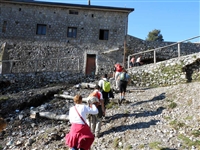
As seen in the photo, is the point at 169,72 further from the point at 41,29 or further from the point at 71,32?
the point at 41,29

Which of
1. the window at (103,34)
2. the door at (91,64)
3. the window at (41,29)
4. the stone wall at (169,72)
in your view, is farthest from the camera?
the window at (103,34)

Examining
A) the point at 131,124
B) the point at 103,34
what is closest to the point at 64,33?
the point at 103,34

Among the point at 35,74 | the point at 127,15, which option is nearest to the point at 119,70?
the point at 35,74

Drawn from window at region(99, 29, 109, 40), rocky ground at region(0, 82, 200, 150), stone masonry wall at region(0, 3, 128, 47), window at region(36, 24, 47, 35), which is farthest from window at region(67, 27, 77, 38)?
rocky ground at region(0, 82, 200, 150)

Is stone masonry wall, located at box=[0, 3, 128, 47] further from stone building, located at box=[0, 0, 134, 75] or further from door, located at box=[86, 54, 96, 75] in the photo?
door, located at box=[86, 54, 96, 75]

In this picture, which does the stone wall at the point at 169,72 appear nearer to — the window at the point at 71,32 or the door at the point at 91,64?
the door at the point at 91,64

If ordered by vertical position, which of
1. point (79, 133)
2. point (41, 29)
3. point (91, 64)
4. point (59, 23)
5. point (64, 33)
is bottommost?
point (79, 133)

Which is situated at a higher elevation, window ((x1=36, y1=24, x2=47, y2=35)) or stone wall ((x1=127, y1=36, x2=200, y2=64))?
window ((x1=36, y1=24, x2=47, y2=35))

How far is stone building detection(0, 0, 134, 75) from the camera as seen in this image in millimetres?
20531

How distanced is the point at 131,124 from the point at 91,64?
43.4ft

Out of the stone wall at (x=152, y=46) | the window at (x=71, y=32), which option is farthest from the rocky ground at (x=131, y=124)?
the window at (x=71, y=32)

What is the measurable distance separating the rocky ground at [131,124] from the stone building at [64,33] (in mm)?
8937

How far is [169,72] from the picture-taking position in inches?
554

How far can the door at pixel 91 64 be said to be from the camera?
20500 mm
